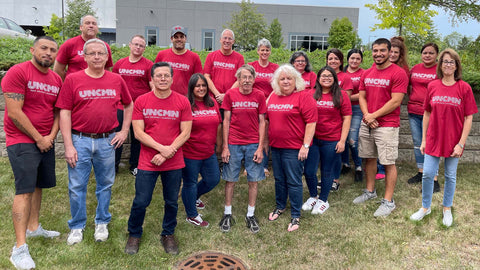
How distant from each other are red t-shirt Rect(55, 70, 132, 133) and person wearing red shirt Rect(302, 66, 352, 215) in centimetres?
257

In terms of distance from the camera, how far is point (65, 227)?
4043mm

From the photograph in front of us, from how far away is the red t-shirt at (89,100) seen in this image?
11.5 ft

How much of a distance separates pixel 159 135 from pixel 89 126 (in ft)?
2.43

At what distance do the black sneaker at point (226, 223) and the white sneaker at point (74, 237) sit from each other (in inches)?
62.3

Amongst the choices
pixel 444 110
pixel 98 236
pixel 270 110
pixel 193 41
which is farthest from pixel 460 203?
pixel 193 41

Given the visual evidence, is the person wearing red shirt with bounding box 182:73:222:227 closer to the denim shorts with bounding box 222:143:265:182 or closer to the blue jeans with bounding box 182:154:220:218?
the blue jeans with bounding box 182:154:220:218

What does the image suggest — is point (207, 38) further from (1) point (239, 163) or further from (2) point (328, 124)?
(1) point (239, 163)

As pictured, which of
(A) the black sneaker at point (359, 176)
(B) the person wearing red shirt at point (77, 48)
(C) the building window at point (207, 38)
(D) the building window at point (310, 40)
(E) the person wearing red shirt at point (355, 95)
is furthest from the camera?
(D) the building window at point (310, 40)

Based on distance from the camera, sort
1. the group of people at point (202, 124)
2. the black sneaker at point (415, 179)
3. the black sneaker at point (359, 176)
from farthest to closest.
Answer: the black sneaker at point (359, 176) → the black sneaker at point (415, 179) → the group of people at point (202, 124)

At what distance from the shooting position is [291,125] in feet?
13.8

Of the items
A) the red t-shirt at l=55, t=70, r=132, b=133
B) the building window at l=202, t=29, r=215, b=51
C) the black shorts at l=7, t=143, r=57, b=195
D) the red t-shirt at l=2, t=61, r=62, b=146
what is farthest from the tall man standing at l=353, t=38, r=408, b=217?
the building window at l=202, t=29, r=215, b=51

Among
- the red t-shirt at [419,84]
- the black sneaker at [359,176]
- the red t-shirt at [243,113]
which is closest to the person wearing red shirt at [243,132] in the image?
the red t-shirt at [243,113]

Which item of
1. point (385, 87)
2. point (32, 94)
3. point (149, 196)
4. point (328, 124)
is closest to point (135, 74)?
point (32, 94)

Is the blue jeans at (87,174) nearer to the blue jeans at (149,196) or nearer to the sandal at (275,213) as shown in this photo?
the blue jeans at (149,196)
